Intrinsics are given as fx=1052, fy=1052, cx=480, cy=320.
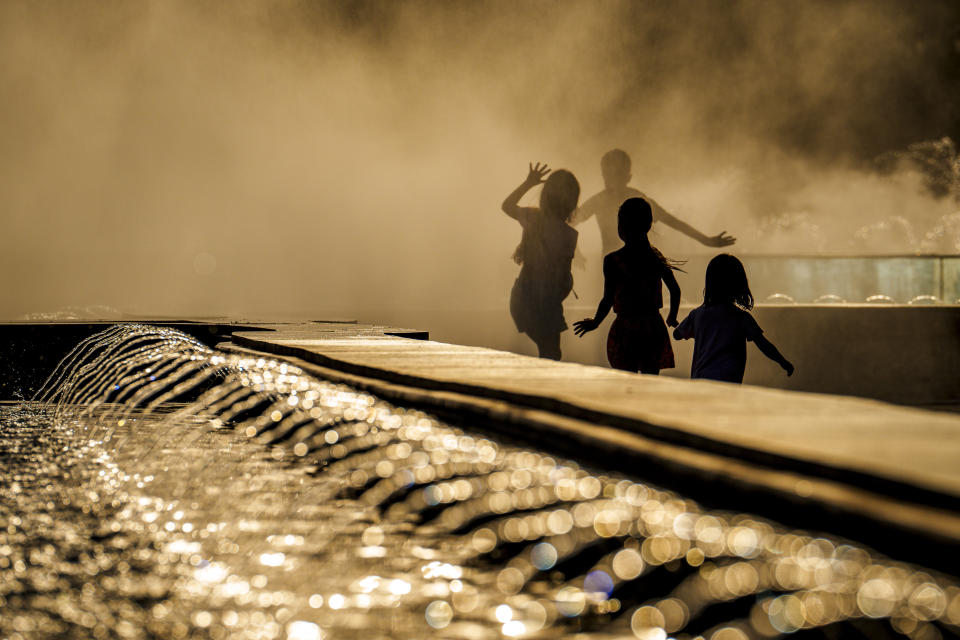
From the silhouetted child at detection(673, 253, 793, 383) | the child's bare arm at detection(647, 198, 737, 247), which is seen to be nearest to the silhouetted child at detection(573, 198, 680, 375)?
the silhouetted child at detection(673, 253, 793, 383)

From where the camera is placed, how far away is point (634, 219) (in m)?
5.25

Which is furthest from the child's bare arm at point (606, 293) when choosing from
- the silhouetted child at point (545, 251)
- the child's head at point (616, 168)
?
the child's head at point (616, 168)

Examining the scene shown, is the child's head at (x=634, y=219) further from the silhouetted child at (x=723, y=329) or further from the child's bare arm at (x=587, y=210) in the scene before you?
the child's bare arm at (x=587, y=210)

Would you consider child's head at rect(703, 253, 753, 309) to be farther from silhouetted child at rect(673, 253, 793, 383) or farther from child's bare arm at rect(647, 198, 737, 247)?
child's bare arm at rect(647, 198, 737, 247)

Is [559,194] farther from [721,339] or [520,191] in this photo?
[721,339]

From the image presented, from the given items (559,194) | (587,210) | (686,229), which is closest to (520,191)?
(559,194)

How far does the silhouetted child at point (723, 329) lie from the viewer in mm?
4898

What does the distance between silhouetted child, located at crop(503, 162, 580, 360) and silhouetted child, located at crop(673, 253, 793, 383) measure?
7.05ft

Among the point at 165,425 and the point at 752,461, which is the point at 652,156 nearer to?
the point at 165,425

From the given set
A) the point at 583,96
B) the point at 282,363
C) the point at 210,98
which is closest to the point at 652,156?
the point at 583,96

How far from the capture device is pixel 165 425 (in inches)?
193

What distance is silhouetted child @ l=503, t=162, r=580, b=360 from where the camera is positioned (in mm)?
7082

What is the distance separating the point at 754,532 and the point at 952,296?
10756 mm

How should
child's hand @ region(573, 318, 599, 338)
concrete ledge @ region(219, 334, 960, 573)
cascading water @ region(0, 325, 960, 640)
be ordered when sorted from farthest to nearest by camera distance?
child's hand @ region(573, 318, 599, 338), cascading water @ region(0, 325, 960, 640), concrete ledge @ region(219, 334, 960, 573)
